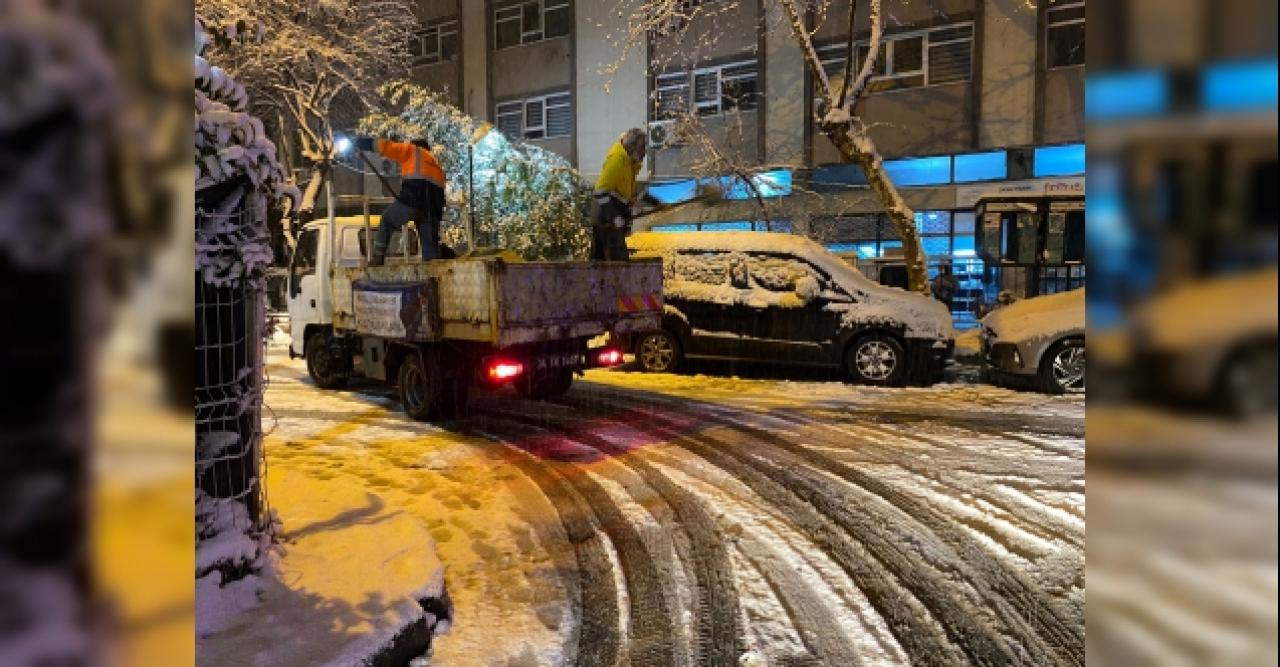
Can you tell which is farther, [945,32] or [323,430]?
[945,32]

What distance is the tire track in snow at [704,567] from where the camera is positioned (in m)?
3.84

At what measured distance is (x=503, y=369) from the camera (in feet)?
27.0

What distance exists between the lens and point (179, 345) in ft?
3.27

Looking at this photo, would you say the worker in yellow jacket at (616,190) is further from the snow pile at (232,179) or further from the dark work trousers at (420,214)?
the snow pile at (232,179)

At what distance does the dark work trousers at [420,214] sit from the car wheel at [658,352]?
4136 mm

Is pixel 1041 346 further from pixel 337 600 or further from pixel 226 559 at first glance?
pixel 226 559

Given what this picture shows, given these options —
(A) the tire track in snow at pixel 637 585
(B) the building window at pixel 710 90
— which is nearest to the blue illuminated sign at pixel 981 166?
(B) the building window at pixel 710 90

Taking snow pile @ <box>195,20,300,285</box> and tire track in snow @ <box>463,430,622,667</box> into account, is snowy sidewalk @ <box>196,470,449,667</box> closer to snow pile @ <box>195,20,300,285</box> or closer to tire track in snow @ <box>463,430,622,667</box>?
tire track in snow @ <box>463,430,622,667</box>

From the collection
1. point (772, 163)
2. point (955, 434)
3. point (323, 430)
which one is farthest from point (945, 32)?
point (323, 430)

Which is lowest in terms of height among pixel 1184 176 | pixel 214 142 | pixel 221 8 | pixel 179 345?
pixel 179 345

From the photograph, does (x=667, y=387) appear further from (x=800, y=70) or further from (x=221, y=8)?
(x=800, y=70)

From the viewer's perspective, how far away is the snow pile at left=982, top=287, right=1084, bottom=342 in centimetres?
986

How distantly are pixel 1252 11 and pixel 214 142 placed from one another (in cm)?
358

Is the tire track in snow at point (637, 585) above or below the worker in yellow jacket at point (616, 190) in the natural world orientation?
below
